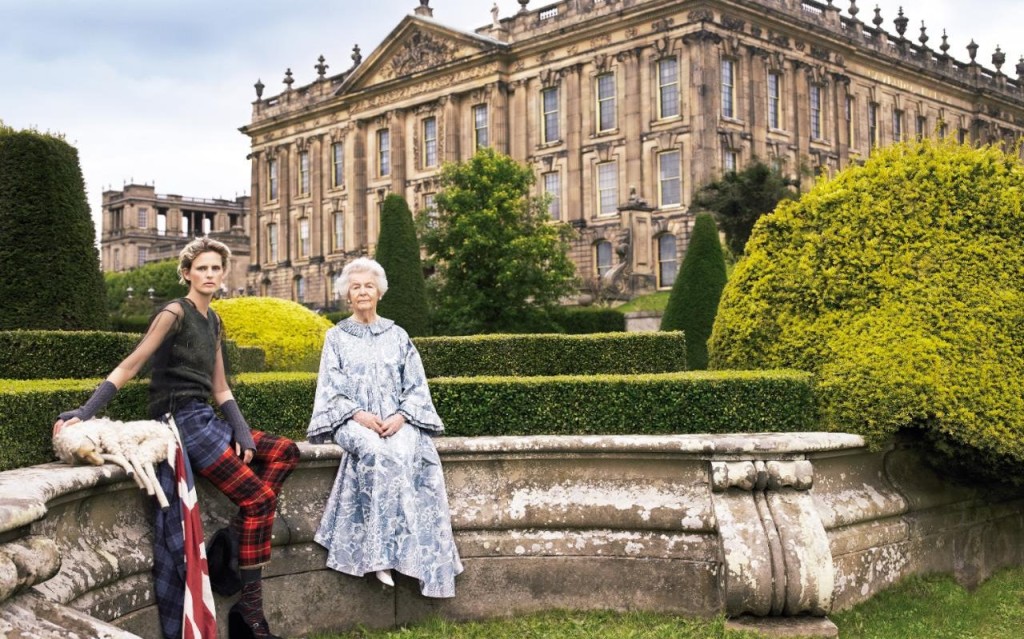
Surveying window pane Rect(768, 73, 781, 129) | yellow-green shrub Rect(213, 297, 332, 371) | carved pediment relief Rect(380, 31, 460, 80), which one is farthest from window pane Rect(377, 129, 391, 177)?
Result: yellow-green shrub Rect(213, 297, 332, 371)

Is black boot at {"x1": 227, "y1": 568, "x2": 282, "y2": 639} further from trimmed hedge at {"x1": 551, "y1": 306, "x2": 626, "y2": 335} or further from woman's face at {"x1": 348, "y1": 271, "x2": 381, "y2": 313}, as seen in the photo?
trimmed hedge at {"x1": 551, "y1": 306, "x2": 626, "y2": 335}

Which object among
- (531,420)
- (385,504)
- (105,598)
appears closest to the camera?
(105,598)

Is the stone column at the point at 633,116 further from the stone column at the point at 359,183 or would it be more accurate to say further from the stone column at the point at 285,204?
the stone column at the point at 285,204

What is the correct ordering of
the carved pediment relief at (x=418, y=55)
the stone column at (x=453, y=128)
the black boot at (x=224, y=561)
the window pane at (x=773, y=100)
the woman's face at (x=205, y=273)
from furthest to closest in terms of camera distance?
1. the carved pediment relief at (x=418, y=55)
2. the stone column at (x=453, y=128)
3. the window pane at (x=773, y=100)
4. the woman's face at (x=205, y=273)
5. the black boot at (x=224, y=561)

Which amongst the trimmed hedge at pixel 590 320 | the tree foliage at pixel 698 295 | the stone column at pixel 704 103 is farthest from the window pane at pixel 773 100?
the tree foliage at pixel 698 295

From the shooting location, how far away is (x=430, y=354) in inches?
468

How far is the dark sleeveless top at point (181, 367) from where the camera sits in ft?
18.2

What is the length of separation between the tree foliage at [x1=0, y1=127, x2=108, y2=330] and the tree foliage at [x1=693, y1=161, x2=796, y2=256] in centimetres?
2616

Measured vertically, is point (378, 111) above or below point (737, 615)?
above

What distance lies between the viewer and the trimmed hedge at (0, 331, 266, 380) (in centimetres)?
764

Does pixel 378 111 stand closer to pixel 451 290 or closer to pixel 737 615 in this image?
pixel 451 290

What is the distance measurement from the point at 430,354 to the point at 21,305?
13.9ft

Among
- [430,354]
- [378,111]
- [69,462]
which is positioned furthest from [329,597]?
[378,111]

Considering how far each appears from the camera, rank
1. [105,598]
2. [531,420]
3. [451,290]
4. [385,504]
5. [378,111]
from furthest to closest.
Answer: [378,111]
[451,290]
[531,420]
[385,504]
[105,598]
